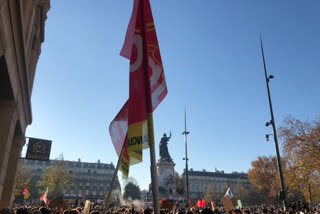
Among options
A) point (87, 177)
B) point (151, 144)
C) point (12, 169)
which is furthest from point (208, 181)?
point (151, 144)

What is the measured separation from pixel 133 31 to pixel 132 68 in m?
0.89

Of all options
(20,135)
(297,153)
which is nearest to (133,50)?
(20,135)

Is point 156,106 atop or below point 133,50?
below

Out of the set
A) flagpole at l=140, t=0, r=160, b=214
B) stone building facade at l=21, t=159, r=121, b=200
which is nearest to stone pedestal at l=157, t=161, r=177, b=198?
flagpole at l=140, t=0, r=160, b=214

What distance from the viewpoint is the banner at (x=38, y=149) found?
1516 centimetres

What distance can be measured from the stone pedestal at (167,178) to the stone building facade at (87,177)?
59.9 meters

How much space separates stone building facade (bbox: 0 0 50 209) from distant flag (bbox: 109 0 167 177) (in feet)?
11.1

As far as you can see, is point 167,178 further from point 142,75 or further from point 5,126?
point 142,75

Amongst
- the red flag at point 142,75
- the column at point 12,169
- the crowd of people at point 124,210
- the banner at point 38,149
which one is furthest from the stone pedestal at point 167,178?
the red flag at point 142,75

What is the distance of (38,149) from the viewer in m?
15.4

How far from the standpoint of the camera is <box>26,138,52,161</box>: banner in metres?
15.2

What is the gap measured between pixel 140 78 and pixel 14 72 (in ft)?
22.2

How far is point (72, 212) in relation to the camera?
6328 mm

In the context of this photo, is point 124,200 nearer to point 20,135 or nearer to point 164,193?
point 164,193
